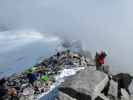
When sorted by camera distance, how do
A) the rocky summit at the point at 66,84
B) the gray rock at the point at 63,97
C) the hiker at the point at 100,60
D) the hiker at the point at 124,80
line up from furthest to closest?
the hiker at the point at 100,60
the hiker at the point at 124,80
the rocky summit at the point at 66,84
the gray rock at the point at 63,97

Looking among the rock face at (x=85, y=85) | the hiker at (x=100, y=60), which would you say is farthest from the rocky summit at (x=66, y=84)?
the hiker at (x=100, y=60)

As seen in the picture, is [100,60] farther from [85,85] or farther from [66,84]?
[66,84]

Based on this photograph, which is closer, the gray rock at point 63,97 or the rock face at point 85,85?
the gray rock at point 63,97

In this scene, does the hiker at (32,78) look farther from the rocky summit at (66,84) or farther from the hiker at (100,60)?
the hiker at (100,60)

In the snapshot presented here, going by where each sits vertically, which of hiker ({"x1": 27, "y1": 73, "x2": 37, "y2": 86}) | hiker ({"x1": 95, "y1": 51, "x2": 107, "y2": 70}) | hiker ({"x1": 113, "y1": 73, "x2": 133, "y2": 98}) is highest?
hiker ({"x1": 95, "y1": 51, "x2": 107, "y2": 70})

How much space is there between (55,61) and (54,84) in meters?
4.79

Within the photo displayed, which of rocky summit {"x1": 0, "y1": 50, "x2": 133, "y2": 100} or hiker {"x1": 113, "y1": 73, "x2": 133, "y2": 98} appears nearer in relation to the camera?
rocky summit {"x1": 0, "y1": 50, "x2": 133, "y2": 100}

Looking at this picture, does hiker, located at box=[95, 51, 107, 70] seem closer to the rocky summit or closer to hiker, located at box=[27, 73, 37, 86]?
the rocky summit

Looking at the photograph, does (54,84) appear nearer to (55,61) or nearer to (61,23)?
(55,61)

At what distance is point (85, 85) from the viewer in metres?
16.0

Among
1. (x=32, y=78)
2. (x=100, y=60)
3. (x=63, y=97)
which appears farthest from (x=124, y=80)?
(x=63, y=97)

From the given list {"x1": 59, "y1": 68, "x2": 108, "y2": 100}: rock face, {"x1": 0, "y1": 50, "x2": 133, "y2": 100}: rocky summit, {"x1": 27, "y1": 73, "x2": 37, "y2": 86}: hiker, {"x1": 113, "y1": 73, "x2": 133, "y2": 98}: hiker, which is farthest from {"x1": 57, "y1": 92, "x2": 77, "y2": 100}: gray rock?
{"x1": 113, "y1": 73, "x2": 133, "y2": 98}: hiker

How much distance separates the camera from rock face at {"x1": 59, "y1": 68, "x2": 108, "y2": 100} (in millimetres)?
15477

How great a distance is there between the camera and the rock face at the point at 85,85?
1548 centimetres
